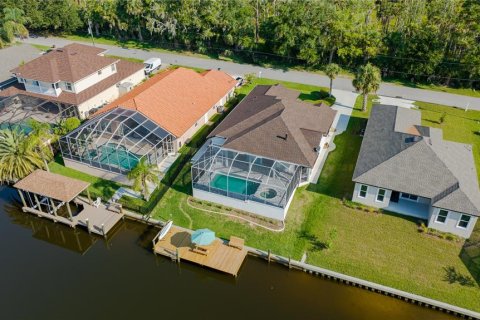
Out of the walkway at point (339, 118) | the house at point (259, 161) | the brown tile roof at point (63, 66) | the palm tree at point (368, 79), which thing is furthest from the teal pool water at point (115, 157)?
the palm tree at point (368, 79)

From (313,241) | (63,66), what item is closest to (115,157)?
(63,66)

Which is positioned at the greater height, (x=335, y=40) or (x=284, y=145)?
(x=335, y=40)

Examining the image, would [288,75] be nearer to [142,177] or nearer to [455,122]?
[455,122]

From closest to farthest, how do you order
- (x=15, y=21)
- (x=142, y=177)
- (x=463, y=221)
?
(x=463, y=221), (x=142, y=177), (x=15, y=21)

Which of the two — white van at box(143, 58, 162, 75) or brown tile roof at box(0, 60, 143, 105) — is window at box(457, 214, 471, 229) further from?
white van at box(143, 58, 162, 75)

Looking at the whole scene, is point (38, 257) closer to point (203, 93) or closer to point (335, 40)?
point (203, 93)

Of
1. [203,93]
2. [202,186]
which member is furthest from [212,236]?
[203,93]

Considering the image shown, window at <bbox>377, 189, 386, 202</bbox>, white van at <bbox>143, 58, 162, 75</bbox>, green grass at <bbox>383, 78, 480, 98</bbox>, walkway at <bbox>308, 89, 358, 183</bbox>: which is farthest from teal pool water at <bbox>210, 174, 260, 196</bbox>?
green grass at <bbox>383, 78, 480, 98</bbox>
